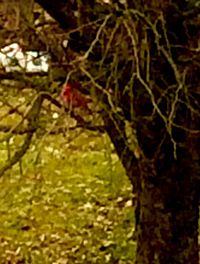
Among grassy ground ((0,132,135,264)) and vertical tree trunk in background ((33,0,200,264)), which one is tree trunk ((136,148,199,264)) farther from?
grassy ground ((0,132,135,264))

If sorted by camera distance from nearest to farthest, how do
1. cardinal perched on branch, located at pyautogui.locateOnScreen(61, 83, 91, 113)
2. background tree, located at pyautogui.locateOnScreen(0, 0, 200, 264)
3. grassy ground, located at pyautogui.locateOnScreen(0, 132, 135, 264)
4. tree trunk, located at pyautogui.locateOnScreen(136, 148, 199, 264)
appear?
background tree, located at pyautogui.locateOnScreen(0, 0, 200, 264), cardinal perched on branch, located at pyautogui.locateOnScreen(61, 83, 91, 113), tree trunk, located at pyautogui.locateOnScreen(136, 148, 199, 264), grassy ground, located at pyautogui.locateOnScreen(0, 132, 135, 264)

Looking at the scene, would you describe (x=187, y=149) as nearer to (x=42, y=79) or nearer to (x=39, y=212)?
(x=42, y=79)

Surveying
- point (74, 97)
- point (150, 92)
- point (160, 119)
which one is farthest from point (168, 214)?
point (150, 92)

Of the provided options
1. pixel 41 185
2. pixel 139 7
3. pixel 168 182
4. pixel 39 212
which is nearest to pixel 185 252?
pixel 168 182

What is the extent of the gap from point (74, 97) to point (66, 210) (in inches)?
177

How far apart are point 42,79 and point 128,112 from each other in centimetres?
57

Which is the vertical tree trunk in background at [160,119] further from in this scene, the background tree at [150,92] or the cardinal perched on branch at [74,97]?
the cardinal perched on branch at [74,97]

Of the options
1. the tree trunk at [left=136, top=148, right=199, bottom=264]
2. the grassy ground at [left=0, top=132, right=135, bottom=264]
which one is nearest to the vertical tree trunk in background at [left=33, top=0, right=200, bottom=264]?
the tree trunk at [left=136, top=148, right=199, bottom=264]

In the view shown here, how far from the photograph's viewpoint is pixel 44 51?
15.8 feet

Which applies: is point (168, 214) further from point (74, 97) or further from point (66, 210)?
point (66, 210)

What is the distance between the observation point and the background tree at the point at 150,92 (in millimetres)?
4441

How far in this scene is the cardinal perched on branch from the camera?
4.86 m

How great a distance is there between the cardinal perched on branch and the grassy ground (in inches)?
83.3

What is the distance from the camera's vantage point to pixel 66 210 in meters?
9.52
